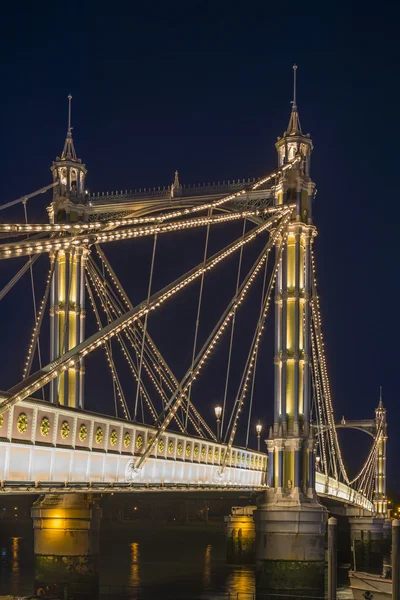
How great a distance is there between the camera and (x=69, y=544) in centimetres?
3631

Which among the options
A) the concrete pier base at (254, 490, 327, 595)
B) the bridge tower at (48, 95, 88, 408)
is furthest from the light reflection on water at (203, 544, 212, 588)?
the bridge tower at (48, 95, 88, 408)

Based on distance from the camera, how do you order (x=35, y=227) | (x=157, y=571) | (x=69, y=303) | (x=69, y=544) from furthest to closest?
(x=157, y=571)
(x=69, y=303)
(x=69, y=544)
(x=35, y=227)

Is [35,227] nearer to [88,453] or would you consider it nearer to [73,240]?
[73,240]

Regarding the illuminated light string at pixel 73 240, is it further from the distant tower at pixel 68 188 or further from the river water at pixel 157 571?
the river water at pixel 157 571

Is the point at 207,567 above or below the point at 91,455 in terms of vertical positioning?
below

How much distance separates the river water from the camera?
46.0m

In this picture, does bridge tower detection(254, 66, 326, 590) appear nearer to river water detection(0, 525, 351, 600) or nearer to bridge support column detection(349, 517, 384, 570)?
river water detection(0, 525, 351, 600)

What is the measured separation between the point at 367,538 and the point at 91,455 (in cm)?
5242

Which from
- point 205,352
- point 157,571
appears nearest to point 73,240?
point 205,352

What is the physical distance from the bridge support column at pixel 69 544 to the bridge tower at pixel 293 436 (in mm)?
5633

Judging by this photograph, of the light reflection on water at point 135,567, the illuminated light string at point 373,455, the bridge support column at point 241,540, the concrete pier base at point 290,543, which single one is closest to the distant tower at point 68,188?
the concrete pier base at point 290,543

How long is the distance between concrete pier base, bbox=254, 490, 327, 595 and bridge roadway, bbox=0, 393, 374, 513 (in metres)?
1.50

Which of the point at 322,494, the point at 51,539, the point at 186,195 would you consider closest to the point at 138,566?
the point at 322,494

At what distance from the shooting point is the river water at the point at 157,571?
4600 cm
